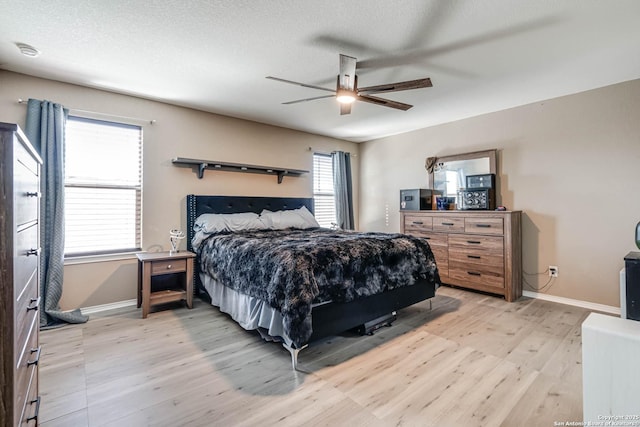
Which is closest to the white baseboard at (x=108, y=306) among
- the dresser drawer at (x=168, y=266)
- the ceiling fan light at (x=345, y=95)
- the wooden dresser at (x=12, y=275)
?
the dresser drawer at (x=168, y=266)

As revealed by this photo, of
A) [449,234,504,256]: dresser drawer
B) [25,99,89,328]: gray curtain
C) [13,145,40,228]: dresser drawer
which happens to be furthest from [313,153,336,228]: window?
[13,145,40,228]: dresser drawer

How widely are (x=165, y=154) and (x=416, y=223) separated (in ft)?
12.1

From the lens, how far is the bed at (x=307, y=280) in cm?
217

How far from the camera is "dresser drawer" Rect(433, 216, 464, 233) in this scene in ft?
13.5

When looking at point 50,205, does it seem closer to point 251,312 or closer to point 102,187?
point 102,187

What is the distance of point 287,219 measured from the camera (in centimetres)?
436

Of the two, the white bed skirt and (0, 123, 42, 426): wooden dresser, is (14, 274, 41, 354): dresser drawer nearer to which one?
(0, 123, 42, 426): wooden dresser

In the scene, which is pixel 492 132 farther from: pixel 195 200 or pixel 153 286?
pixel 153 286

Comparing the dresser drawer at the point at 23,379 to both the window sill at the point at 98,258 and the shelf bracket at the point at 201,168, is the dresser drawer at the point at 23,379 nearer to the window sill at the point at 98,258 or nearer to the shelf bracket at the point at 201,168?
the window sill at the point at 98,258

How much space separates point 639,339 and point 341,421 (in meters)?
1.38

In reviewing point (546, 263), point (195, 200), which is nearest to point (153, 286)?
point (195, 200)

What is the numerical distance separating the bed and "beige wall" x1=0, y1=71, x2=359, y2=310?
637 mm

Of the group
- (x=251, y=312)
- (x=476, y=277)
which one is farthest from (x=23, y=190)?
(x=476, y=277)

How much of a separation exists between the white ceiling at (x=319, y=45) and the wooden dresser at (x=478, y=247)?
1.54m
